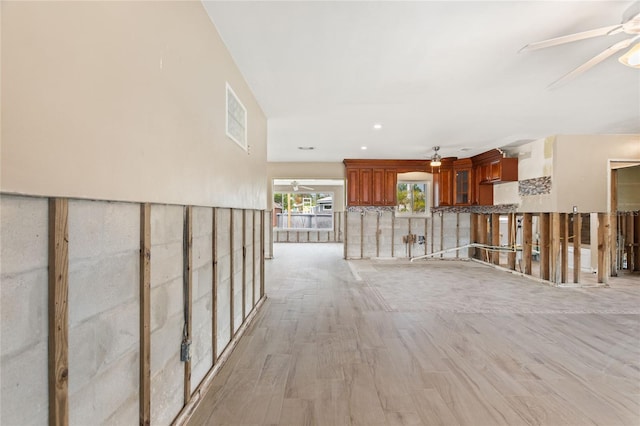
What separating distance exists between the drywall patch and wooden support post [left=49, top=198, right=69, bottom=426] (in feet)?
22.0

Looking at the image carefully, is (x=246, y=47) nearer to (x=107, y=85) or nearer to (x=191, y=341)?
(x=107, y=85)

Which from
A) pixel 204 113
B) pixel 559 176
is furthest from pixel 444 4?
pixel 559 176

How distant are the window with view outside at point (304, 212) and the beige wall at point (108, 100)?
1096 centimetres

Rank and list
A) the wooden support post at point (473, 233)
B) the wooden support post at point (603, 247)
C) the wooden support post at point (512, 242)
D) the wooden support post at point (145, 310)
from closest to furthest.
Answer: the wooden support post at point (145, 310), the wooden support post at point (603, 247), the wooden support post at point (512, 242), the wooden support post at point (473, 233)

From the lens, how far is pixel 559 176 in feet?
17.4

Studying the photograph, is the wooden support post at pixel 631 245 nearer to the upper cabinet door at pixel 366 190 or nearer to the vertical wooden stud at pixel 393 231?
the vertical wooden stud at pixel 393 231

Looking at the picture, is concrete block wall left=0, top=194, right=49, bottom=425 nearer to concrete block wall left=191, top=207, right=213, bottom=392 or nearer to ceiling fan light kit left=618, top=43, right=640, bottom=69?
concrete block wall left=191, top=207, right=213, bottom=392

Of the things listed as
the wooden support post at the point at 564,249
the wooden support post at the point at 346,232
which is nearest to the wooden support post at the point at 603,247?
the wooden support post at the point at 564,249

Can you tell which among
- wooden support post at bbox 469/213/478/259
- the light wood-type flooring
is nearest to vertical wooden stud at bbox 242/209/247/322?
the light wood-type flooring

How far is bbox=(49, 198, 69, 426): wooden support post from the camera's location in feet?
3.01

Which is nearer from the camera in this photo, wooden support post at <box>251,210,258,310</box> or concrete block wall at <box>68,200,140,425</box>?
concrete block wall at <box>68,200,140,425</box>

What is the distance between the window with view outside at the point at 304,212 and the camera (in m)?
13.1

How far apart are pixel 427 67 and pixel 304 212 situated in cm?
1055

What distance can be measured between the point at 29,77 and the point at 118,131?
1.21 ft
